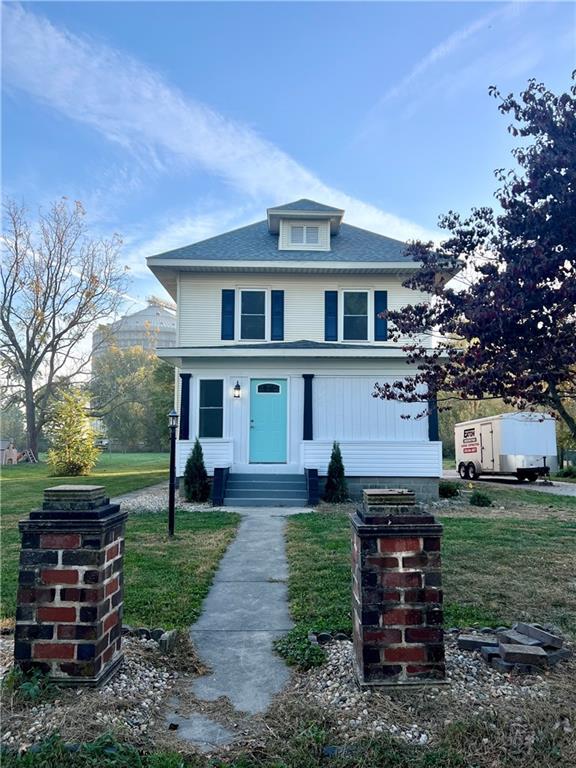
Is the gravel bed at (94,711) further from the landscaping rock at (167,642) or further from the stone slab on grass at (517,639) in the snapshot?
the stone slab on grass at (517,639)

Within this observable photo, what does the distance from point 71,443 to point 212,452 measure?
8648mm

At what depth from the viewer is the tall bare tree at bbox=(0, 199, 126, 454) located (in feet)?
81.1

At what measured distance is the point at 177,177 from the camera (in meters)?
13.5

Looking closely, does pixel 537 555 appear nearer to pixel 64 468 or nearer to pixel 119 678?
pixel 119 678

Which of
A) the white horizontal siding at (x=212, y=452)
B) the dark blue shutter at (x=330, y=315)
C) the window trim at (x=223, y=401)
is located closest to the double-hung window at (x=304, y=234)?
the dark blue shutter at (x=330, y=315)

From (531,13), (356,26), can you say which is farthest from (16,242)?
(531,13)

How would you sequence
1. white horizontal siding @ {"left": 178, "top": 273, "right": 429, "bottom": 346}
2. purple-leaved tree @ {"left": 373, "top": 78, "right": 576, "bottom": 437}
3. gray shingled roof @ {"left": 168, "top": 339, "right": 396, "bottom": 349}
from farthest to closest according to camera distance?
1. white horizontal siding @ {"left": 178, "top": 273, "right": 429, "bottom": 346}
2. gray shingled roof @ {"left": 168, "top": 339, "right": 396, "bottom": 349}
3. purple-leaved tree @ {"left": 373, "top": 78, "right": 576, "bottom": 437}

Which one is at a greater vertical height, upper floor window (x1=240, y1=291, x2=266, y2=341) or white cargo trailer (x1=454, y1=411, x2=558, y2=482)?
upper floor window (x1=240, y1=291, x2=266, y2=341)

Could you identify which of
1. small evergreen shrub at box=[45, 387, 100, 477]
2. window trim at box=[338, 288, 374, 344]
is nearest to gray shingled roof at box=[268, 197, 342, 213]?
window trim at box=[338, 288, 374, 344]

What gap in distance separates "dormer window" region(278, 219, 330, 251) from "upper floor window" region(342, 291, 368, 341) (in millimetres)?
1692

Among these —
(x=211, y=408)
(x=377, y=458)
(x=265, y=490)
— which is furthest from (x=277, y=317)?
(x=265, y=490)

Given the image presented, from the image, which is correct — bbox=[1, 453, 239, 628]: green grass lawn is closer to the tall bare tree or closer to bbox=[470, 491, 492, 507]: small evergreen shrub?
bbox=[470, 491, 492, 507]: small evergreen shrub

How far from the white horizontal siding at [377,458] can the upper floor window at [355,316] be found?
3.04 meters

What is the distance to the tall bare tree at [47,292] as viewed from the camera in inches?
973
